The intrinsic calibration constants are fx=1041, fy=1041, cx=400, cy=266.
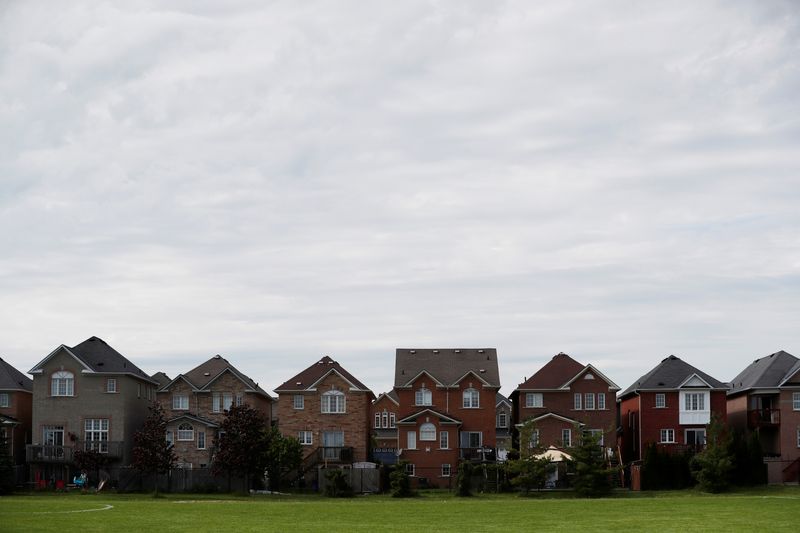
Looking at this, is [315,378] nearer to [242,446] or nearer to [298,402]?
[298,402]

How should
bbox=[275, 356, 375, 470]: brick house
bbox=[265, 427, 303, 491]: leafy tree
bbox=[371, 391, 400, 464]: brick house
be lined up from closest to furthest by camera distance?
bbox=[265, 427, 303, 491]: leafy tree → bbox=[275, 356, 375, 470]: brick house → bbox=[371, 391, 400, 464]: brick house

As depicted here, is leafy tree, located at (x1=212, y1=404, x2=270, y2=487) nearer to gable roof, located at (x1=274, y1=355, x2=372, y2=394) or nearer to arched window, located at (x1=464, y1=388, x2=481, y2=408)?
gable roof, located at (x1=274, y1=355, x2=372, y2=394)

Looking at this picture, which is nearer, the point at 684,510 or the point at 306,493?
the point at 684,510

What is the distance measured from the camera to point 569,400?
85688mm

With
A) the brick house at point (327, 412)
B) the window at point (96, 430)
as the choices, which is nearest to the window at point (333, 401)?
the brick house at point (327, 412)

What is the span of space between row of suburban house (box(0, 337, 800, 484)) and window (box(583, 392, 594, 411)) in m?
0.08

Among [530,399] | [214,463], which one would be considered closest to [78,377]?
[214,463]

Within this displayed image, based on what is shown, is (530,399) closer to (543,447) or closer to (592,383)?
(592,383)

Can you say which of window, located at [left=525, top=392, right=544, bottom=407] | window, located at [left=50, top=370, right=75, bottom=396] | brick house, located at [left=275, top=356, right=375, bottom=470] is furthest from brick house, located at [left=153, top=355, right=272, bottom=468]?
window, located at [left=525, top=392, right=544, bottom=407]

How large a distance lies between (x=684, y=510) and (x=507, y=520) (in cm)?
1100

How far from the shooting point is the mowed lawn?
4016 centimetres

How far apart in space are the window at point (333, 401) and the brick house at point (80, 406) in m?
15.8

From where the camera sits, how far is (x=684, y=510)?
50531mm

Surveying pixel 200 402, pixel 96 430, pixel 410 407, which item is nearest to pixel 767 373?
pixel 410 407
